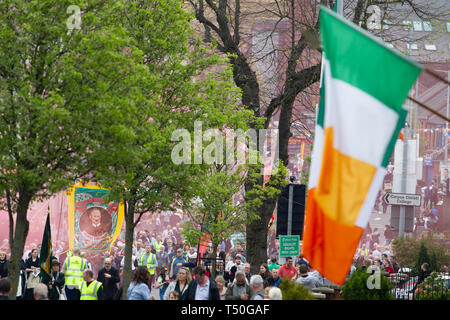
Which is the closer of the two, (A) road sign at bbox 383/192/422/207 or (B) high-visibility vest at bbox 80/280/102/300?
(B) high-visibility vest at bbox 80/280/102/300

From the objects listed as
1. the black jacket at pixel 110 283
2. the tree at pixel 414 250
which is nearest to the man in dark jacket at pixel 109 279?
the black jacket at pixel 110 283

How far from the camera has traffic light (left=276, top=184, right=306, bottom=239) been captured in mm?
20203

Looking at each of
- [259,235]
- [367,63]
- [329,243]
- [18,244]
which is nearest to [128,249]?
[18,244]

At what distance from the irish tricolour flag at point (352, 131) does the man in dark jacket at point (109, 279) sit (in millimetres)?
8433

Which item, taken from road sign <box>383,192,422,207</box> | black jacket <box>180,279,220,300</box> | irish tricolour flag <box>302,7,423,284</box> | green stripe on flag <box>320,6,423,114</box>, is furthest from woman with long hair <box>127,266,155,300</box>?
road sign <box>383,192,422,207</box>

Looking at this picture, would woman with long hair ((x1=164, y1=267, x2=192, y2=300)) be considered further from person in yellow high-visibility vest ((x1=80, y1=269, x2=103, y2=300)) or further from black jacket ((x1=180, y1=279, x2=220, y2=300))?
person in yellow high-visibility vest ((x1=80, y1=269, x2=103, y2=300))

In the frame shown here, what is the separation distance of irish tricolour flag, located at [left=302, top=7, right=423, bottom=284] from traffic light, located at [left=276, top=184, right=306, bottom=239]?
1171cm

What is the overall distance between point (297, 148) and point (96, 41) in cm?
6932

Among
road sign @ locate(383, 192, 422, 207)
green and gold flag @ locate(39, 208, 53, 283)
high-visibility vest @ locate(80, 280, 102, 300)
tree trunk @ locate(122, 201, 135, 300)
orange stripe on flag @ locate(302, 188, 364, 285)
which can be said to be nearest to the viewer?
orange stripe on flag @ locate(302, 188, 364, 285)

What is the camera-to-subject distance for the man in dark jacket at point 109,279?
16219 millimetres

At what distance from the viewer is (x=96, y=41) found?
12914 millimetres

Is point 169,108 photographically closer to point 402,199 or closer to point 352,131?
point 402,199
